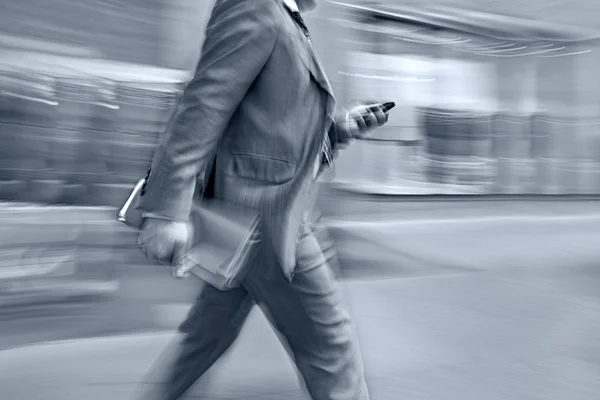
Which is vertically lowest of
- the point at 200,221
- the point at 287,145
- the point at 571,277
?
the point at 571,277

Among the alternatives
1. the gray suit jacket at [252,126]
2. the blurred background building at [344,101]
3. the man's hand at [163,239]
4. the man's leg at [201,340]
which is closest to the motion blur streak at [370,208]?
the blurred background building at [344,101]

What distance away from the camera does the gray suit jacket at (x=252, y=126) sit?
2150 millimetres

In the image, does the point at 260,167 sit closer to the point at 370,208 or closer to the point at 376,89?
the point at 370,208

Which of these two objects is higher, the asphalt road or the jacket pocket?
the jacket pocket

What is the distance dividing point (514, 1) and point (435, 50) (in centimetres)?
155

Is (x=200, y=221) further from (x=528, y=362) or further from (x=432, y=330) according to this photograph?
(x=432, y=330)

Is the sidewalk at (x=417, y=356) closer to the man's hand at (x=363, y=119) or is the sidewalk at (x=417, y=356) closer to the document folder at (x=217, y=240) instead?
the document folder at (x=217, y=240)

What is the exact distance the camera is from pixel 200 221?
2229 mm

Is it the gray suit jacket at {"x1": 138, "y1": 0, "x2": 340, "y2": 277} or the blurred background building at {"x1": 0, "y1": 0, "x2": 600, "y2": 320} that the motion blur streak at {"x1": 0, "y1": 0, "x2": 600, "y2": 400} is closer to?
the blurred background building at {"x1": 0, "y1": 0, "x2": 600, "y2": 320}

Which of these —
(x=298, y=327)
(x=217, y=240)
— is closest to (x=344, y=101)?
(x=298, y=327)

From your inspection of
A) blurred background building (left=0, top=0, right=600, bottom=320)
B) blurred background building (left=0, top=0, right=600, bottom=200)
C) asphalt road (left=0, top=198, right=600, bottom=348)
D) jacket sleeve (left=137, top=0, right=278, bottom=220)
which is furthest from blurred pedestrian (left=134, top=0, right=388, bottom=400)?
blurred background building (left=0, top=0, right=600, bottom=200)

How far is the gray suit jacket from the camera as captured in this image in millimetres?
2150

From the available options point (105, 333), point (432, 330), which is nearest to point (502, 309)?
point (432, 330)

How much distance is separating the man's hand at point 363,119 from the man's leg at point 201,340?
61cm
